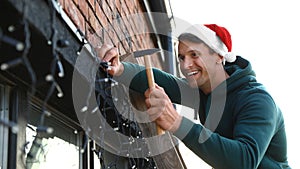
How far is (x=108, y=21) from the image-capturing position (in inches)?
117

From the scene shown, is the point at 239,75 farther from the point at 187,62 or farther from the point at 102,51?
the point at 102,51

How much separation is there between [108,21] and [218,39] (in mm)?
713

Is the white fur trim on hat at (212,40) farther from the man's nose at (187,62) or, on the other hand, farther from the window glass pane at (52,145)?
the window glass pane at (52,145)

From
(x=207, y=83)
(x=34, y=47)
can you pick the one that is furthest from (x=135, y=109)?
(x=34, y=47)

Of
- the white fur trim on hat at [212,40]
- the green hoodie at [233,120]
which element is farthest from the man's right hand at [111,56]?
the white fur trim on hat at [212,40]

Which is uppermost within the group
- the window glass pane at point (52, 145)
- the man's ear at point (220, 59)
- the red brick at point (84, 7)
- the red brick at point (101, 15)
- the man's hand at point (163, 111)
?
the red brick at point (101, 15)

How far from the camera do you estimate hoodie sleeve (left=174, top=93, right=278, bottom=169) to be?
200 cm

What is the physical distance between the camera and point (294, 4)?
801 cm

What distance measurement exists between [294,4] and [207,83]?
595cm

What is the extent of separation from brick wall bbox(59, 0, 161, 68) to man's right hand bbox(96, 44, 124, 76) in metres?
0.12

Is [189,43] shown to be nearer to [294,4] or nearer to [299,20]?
[294,4]

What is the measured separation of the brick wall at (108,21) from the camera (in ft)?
7.36

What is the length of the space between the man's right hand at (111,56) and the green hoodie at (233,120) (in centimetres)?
12

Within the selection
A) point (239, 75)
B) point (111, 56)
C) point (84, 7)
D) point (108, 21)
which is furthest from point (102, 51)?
point (108, 21)
